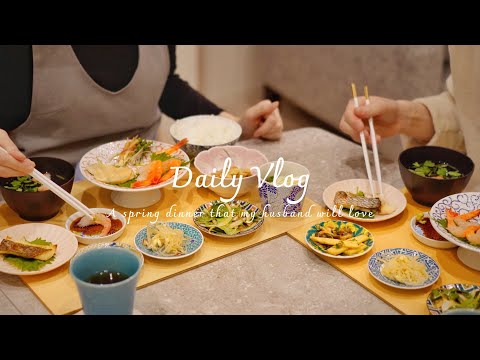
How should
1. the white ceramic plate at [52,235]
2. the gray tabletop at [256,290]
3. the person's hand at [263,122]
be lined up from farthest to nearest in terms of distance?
1. the person's hand at [263,122]
2. the white ceramic plate at [52,235]
3. the gray tabletop at [256,290]

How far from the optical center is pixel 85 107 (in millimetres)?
1907

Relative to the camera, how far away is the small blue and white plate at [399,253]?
1.24 m

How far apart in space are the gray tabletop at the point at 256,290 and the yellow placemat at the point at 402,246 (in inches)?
0.7

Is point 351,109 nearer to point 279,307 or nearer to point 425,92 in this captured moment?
point 279,307

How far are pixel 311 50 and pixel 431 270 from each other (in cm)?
308

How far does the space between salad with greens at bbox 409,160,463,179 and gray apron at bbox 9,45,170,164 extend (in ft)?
3.25

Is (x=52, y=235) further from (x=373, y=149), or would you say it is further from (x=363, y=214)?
(x=373, y=149)

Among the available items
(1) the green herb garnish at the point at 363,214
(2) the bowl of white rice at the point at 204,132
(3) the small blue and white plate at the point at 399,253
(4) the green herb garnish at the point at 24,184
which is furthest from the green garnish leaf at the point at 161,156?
(3) the small blue and white plate at the point at 399,253

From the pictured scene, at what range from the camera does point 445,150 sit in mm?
1670

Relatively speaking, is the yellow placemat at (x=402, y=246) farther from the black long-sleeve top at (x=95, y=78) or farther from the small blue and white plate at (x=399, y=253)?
the black long-sleeve top at (x=95, y=78)

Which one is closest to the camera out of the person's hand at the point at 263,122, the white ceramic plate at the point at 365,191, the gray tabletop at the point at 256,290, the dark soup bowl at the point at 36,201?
the gray tabletop at the point at 256,290

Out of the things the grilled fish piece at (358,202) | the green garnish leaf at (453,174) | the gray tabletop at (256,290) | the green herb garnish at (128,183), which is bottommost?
the gray tabletop at (256,290)

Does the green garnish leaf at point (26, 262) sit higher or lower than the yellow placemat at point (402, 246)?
higher

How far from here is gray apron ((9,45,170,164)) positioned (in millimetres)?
1816
